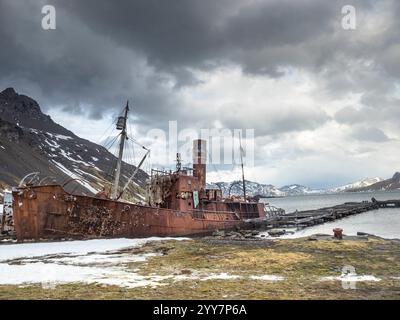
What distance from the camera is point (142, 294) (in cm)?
959

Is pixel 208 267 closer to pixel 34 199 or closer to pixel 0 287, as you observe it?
pixel 0 287

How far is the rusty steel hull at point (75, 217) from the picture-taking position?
2503 centimetres

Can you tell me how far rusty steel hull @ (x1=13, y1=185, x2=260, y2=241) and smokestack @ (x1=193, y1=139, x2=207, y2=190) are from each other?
530 inches

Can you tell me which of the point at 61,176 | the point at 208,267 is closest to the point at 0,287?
the point at 208,267

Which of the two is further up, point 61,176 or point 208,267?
point 61,176

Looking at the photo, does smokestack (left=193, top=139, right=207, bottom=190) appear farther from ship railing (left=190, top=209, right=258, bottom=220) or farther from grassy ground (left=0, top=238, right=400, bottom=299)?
grassy ground (left=0, top=238, right=400, bottom=299)

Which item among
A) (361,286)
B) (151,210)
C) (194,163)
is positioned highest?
(194,163)

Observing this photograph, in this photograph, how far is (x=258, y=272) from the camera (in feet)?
42.3

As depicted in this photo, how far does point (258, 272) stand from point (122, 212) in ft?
57.6

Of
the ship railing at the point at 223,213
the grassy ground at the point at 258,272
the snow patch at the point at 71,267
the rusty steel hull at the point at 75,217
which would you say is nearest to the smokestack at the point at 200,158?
the ship railing at the point at 223,213

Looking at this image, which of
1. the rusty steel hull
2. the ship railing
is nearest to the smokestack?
the ship railing

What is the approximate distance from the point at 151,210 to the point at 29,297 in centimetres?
2131

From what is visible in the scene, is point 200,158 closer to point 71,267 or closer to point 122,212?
point 122,212

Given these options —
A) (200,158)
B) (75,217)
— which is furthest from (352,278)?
(200,158)
